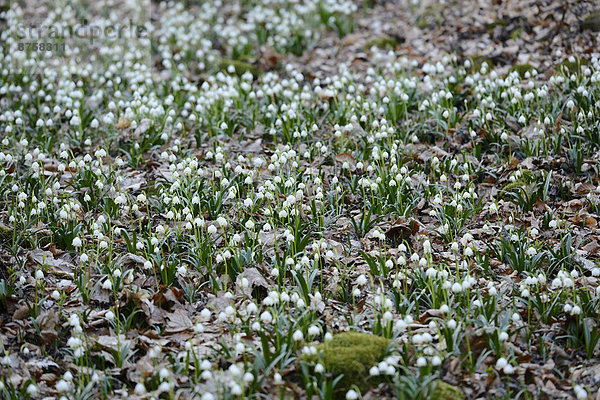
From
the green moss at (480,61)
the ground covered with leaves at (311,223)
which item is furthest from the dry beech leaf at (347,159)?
the green moss at (480,61)

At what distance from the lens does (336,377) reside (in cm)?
312

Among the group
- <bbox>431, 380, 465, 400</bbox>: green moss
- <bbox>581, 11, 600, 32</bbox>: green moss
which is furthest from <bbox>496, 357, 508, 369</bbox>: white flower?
<bbox>581, 11, 600, 32</bbox>: green moss

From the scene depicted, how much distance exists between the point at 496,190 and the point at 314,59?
3774 millimetres

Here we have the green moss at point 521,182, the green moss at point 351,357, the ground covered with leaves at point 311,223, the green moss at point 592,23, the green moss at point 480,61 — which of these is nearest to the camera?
the green moss at point 351,357

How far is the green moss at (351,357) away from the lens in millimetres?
3107

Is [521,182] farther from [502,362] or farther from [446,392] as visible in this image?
[446,392]

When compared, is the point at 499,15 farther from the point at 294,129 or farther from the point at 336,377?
the point at 336,377

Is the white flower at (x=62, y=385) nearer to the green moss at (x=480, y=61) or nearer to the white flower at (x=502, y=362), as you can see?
the white flower at (x=502, y=362)

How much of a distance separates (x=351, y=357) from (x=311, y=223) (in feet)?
4.84

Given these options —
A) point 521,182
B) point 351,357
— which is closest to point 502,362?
point 351,357

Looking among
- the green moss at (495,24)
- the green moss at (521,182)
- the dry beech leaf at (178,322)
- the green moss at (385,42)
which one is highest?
the green moss at (495,24)

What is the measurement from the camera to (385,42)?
8.02 m

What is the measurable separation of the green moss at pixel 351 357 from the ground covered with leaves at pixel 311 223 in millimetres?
11

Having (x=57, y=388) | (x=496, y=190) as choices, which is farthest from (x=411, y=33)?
(x=57, y=388)
